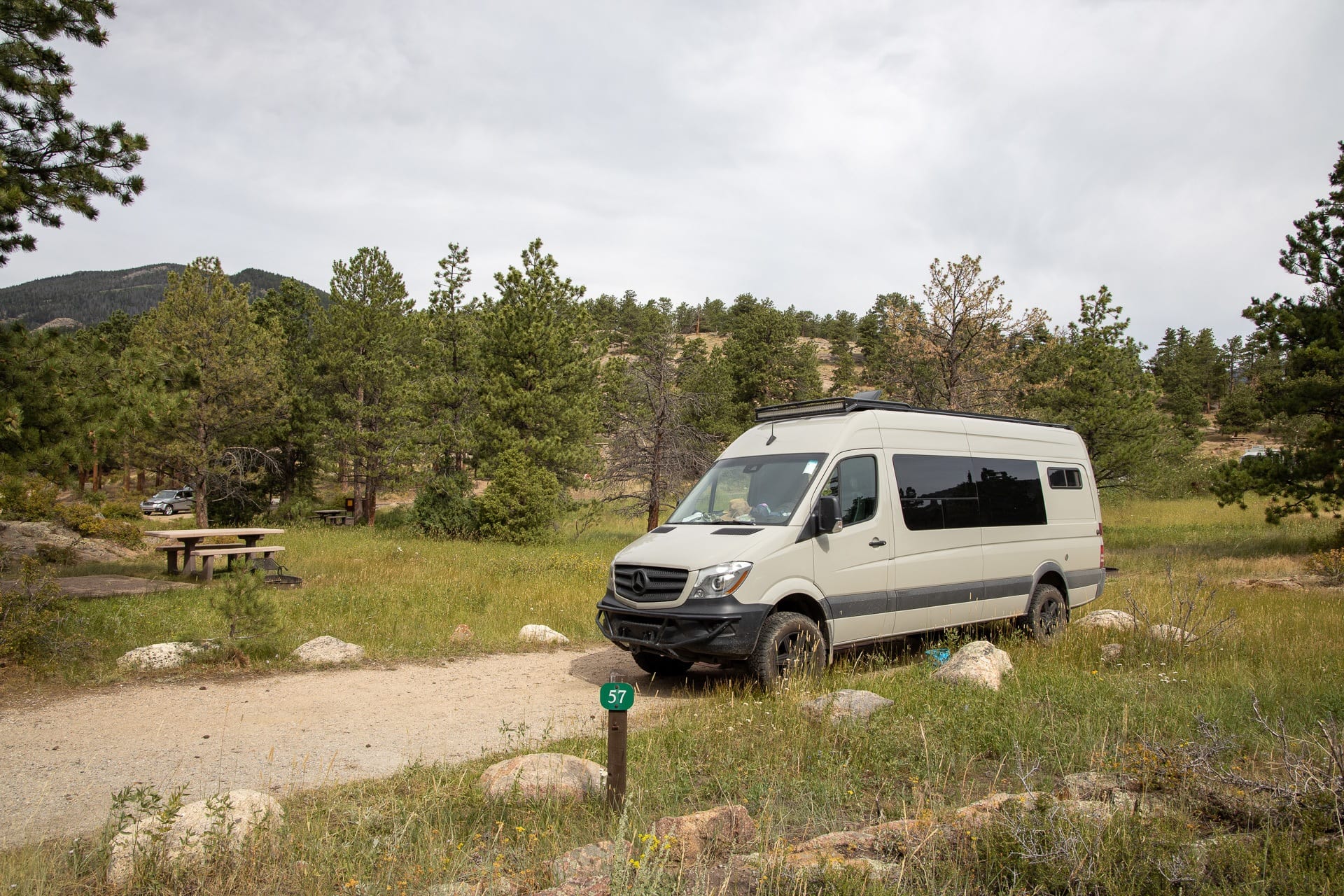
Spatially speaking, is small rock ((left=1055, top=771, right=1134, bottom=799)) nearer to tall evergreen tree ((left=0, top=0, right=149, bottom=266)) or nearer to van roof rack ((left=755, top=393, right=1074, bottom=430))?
van roof rack ((left=755, top=393, right=1074, bottom=430))

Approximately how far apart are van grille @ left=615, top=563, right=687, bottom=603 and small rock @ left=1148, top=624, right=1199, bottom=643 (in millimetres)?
5479

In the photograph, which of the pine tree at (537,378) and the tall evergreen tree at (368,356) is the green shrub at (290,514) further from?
the pine tree at (537,378)

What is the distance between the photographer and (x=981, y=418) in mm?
10141

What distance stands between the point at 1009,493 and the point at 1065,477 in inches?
60.7

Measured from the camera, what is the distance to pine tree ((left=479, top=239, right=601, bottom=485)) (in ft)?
88.3

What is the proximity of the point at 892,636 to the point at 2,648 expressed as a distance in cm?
887

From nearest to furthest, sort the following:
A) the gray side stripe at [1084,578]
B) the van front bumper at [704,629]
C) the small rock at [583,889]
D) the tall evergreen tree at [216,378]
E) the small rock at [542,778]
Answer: the small rock at [583,889], the small rock at [542,778], the van front bumper at [704,629], the gray side stripe at [1084,578], the tall evergreen tree at [216,378]

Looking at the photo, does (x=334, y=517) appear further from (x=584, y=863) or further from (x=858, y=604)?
(x=584, y=863)

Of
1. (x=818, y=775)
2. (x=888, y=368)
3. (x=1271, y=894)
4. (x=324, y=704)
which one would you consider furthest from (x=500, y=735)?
(x=888, y=368)

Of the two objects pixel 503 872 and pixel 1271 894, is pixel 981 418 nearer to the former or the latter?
pixel 1271 894

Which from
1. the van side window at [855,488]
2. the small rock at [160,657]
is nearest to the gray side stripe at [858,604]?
the van side window at [855,488]

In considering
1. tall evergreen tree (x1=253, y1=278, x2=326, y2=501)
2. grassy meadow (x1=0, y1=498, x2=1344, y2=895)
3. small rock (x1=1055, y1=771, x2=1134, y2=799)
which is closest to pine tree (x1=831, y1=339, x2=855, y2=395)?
tall evergreen tree (x1=253, y1=278, x2=326, y2=501)

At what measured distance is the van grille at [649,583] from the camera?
7.46 m

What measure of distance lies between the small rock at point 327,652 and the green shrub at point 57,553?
1225 centimetres
